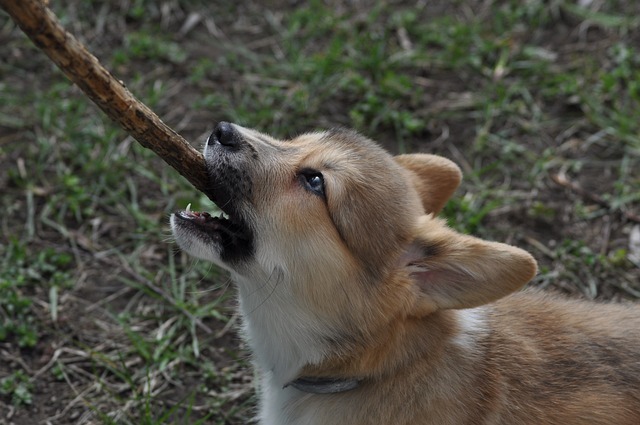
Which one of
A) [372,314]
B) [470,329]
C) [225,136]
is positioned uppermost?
[225,136]

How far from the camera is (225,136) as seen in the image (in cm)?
375

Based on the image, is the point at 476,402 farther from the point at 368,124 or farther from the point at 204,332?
the point at 368,124

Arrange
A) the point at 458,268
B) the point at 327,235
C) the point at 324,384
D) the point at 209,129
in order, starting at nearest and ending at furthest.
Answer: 1. the point at 458,268
2. the point at 327,235
3. the point at 324,384
4. the point at 209,129

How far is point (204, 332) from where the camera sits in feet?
16.5

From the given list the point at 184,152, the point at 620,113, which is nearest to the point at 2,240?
the point at 184,152

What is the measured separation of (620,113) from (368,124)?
6.68 feet

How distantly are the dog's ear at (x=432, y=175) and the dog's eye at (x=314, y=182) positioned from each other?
0.66 meters

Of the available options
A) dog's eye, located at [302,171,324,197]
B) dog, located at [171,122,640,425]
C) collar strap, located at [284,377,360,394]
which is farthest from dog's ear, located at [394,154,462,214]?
collar strap, located at [284,377,360,394]

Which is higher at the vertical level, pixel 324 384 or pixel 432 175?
pixel 432 175

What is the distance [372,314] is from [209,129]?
327cm

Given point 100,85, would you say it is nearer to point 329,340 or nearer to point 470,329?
point 329,340

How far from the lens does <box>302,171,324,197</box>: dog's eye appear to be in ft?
11.9

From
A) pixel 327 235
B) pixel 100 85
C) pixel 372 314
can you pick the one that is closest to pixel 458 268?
pixel 372 314

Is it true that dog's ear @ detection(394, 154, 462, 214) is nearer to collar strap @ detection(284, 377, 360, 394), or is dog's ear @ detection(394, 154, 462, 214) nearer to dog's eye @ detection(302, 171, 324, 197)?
dog's eye @ detection(302, 171, 324, 197)
